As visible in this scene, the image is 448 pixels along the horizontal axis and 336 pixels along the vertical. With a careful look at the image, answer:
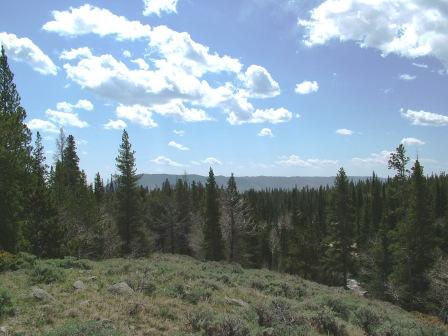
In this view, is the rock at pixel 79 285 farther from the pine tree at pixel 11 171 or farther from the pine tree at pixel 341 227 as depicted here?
the pine tree at pixel 341 227

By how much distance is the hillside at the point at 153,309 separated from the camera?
9766mm

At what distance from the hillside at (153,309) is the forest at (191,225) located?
11225 mm

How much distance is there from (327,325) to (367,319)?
332 centimetres

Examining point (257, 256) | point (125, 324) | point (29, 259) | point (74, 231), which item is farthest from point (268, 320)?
point (257, 256)

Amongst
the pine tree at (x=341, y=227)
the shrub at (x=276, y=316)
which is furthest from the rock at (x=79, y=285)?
the pine tree at (x=341, y=227)

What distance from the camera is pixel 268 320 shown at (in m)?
11.6

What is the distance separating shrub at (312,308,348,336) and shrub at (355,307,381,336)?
2053 mm

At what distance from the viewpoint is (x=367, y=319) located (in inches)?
601

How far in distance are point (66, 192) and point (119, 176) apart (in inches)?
285

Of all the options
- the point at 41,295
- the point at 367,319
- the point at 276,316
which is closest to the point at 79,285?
the point at 41,295

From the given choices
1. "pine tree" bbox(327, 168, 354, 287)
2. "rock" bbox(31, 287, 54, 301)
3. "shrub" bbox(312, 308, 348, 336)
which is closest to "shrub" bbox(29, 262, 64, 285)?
"rock" bbox(31, 287, 54, 301)

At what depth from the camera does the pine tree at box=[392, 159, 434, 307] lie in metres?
38.5

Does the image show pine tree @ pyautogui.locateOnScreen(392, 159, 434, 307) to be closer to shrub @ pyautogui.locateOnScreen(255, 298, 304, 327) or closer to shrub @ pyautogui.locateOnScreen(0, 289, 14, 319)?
shrub @ pyautogui.locateOnScreen(255, 298, 304, 327)

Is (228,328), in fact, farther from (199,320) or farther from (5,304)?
(5,304)
